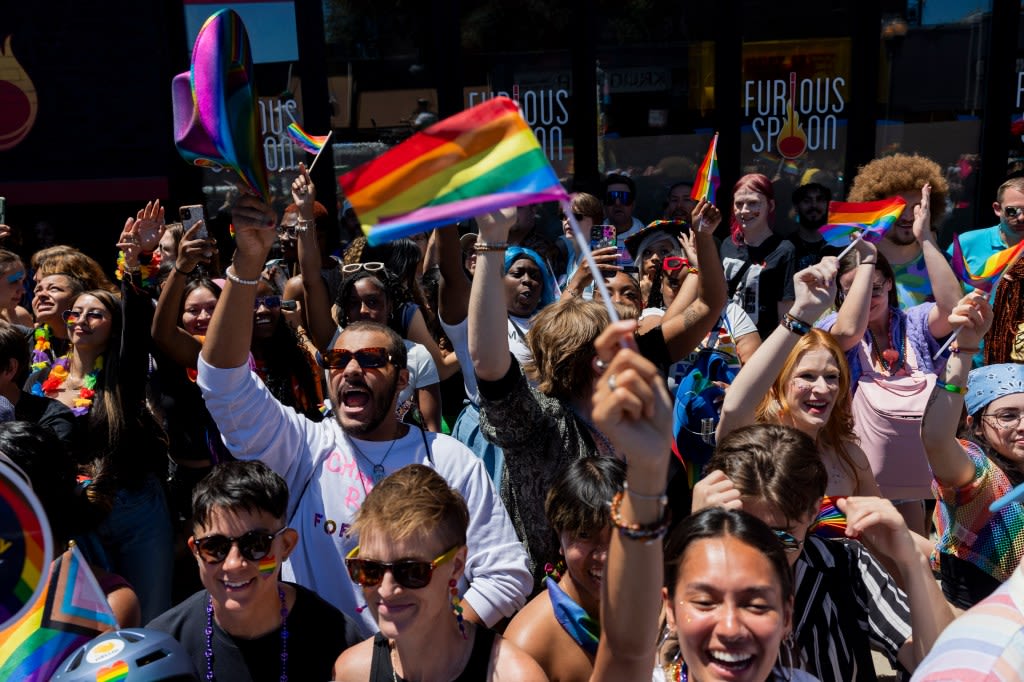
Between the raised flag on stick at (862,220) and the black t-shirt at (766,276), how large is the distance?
5.07 feet

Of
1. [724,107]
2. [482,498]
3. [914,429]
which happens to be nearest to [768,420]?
[914,429]

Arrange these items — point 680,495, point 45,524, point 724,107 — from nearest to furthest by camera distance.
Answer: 1. point 45,524
2. point 680,495
3. point 724,107

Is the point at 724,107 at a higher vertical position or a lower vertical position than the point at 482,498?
higher

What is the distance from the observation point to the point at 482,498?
2.96m

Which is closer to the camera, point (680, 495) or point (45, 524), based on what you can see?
point (45, 524)

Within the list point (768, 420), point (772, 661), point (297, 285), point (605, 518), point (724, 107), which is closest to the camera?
point (772, 661)

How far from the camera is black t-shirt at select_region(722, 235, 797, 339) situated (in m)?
5.99

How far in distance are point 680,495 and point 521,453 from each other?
1.92 feet

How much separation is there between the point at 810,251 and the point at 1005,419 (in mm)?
3383

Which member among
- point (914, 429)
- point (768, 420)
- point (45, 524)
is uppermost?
point (45, 524)

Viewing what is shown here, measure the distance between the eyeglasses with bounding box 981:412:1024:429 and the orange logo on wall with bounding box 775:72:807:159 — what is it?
564 centimetres

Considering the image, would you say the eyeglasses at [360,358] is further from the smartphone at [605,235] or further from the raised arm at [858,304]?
the smartphone at [605,235]

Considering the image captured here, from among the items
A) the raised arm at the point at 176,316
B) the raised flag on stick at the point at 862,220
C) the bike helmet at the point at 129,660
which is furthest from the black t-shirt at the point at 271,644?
the raised flag on stick at the point at 862,220

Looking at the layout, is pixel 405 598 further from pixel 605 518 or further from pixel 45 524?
pixel 45 524
